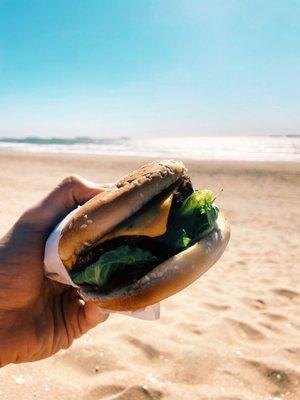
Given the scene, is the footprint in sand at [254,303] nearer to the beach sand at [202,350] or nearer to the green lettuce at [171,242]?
the beach sand at [202,350]

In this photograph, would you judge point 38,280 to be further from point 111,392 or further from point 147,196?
point 111,392

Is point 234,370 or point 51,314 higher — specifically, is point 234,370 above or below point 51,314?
below

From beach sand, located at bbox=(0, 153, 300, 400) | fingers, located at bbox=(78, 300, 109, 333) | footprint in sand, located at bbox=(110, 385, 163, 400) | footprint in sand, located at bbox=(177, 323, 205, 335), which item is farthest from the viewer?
footprint in sand, located at bbox=(177, 323, 205, 335)

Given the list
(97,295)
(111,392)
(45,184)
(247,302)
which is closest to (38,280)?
(97,295)

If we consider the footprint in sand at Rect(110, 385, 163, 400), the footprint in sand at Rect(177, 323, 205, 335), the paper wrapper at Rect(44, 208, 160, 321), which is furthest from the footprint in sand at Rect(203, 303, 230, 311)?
the paper wrapper at Rect(44, 208, 160, 321)

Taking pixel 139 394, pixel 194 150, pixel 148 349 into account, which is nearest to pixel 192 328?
pixel 148 349

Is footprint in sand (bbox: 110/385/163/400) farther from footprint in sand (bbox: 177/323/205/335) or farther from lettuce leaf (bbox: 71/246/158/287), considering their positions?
lettuce leaf (bbox: 71/246/158/287)

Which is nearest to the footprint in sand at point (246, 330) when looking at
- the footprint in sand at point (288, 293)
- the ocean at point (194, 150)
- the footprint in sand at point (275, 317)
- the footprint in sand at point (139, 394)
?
the footprint in sand at point (275, 317)
